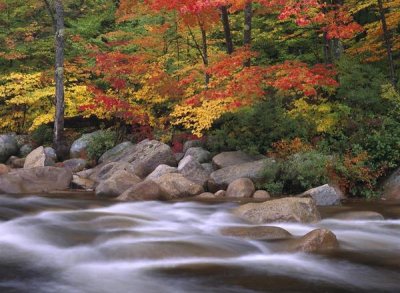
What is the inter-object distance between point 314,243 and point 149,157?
806 cm

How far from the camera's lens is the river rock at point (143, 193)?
33.7 ft

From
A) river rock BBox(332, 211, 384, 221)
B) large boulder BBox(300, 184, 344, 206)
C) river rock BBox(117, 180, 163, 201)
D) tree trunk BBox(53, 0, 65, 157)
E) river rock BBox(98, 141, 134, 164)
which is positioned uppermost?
tree trunk BBox(53, 0, 65, 157)

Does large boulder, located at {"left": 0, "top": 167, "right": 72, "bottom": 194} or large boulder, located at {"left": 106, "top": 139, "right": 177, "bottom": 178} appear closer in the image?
large boulder, located at {"left": 0, "top": 167, "right": 72, "bottom": 194}

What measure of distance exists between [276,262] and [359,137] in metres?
7.01

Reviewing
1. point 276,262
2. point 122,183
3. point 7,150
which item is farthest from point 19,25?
point 276,262

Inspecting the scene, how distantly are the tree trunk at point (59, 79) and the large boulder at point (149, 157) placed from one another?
3592 millimetres

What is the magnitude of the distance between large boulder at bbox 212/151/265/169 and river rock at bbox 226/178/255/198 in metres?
1.16

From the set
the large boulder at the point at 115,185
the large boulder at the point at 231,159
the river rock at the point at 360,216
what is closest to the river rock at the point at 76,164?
the large boulder at the point at 115,185

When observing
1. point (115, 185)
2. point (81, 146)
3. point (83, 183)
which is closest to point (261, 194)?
point (115, 185)

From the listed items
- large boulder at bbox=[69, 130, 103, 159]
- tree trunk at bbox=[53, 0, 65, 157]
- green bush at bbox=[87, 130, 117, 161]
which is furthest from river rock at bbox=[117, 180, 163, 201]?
tree trunk at bbox=[53, 0, 65, 157]

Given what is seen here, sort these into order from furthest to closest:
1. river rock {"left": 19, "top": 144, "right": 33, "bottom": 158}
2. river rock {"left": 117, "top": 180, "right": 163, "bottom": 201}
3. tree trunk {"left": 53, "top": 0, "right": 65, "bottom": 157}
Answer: river rock {"left": 19, "top": 144, "right": 33, "bottom": 158} → tree trunk {"left": 53, "top": 0, "right": 65, "bottom": 157} → river rock {"left": 117, "top": 180, "right": 163, "bottom": 201}

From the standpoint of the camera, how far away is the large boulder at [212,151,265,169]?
12250mm

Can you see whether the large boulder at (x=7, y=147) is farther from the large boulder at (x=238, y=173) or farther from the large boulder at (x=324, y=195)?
the large boulder at (x=324, y=195)

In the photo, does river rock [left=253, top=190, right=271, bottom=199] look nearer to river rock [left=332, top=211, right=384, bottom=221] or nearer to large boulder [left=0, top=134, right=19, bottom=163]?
river rock [left=332, top=211, right=384, bottom=221]
